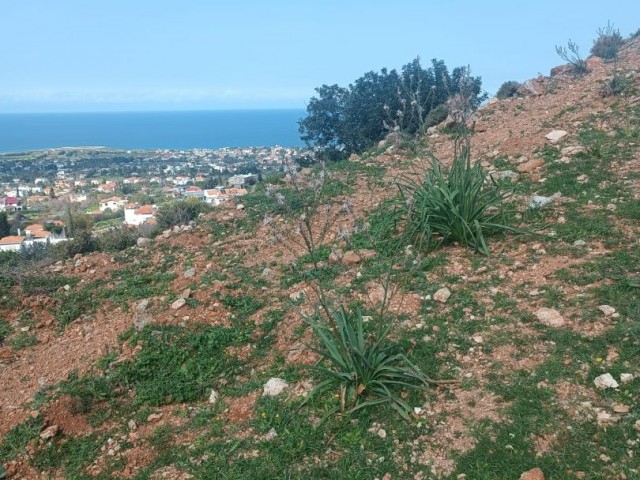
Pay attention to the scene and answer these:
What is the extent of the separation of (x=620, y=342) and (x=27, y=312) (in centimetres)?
549

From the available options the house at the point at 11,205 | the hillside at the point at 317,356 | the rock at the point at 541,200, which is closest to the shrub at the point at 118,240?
the hillside at the point at 317,356

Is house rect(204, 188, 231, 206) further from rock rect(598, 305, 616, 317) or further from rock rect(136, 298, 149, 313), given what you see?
rock rect(598, 305, 616, 317)

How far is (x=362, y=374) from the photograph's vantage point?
3.62 m

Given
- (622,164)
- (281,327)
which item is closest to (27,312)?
(281,327)

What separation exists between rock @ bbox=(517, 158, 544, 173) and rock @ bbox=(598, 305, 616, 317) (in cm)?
375

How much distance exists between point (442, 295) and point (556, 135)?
5.27 m

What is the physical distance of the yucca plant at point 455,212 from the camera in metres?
5.39

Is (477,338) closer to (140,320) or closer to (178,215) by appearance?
(140,320)

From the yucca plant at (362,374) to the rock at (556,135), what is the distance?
612 centimetres

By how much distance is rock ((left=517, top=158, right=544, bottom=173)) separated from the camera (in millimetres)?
7438

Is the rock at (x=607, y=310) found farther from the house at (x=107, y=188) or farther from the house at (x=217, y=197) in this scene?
the house at (x=107, y=188)

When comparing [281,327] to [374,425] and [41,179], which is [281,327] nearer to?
[374,425]

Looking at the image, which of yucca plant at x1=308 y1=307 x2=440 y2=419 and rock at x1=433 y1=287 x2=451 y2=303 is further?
rock at x1=433 y1=287 x2=451 y2=303

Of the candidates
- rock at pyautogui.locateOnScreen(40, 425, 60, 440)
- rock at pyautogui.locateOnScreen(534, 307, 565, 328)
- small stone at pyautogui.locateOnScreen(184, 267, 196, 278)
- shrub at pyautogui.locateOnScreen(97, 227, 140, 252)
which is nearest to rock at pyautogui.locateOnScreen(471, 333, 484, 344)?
rock at pyautogui.locateOnScreen(534, 307, 565, 328)
